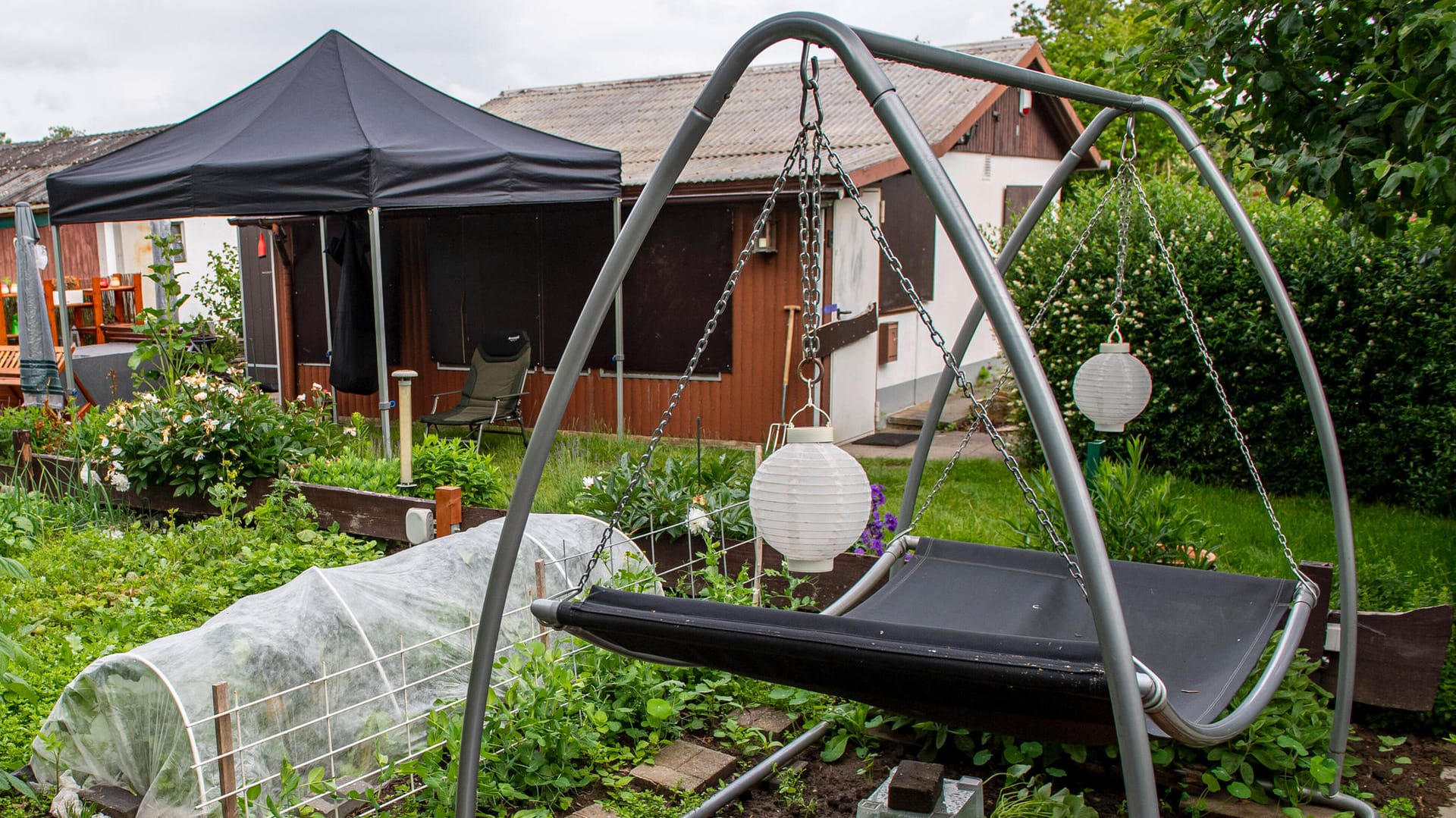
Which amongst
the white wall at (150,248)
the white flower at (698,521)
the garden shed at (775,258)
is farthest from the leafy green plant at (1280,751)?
the white wall at (150,248)

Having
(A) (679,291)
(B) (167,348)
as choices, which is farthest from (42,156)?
(A) (679,291)

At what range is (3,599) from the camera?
4344mm

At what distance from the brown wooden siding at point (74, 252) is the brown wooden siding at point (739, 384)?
49.4ft

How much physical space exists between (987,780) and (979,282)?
1.90 metres

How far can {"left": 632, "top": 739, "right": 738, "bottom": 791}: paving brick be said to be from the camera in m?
3.20

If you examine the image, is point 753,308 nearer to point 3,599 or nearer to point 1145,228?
point 1145,228

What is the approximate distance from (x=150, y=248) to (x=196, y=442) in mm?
13038

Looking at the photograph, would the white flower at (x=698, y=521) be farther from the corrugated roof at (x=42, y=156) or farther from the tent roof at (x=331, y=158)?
the corrugated roof at (x=42, y=156)

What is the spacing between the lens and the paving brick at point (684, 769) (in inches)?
126

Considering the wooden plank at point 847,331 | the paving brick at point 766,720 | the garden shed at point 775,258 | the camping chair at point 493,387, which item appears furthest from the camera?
the garden shed at point 775,258

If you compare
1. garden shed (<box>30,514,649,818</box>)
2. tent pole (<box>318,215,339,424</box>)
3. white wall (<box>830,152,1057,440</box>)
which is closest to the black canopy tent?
white wall (<box>830,152,1057,440</box>)

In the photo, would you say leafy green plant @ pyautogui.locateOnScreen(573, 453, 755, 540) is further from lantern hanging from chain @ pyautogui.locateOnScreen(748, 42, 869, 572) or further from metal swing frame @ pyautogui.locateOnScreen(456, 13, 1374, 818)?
lantern hanging from chain @ pyautogui.locateOnScreen(748, 42, 869, 572)

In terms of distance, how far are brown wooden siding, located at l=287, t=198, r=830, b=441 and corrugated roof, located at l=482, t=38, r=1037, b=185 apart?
716 millimetres

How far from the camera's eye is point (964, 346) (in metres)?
3.64
